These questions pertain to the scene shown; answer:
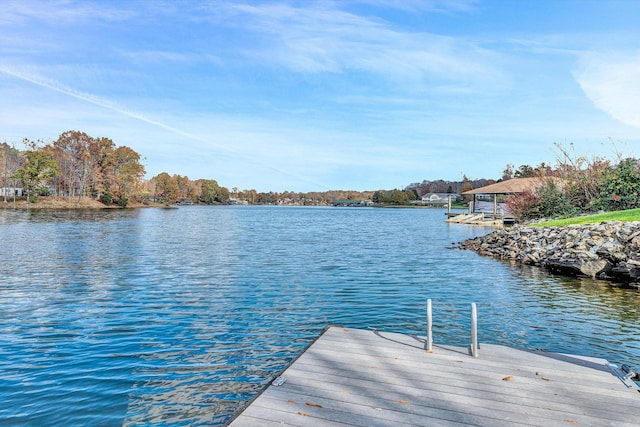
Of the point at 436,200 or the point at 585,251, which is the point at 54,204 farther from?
the point at 436,200

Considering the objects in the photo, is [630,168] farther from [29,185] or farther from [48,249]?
[29,185]

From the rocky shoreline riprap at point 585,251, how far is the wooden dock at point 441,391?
1110 centimetres

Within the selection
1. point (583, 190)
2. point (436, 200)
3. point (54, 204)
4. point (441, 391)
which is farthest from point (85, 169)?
point (436, 200)

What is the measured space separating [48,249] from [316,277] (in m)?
14.9

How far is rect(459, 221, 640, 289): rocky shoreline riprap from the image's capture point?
15137 mm

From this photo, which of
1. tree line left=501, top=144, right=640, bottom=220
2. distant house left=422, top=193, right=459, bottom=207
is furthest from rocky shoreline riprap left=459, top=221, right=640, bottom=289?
distant house left=422, top=193, right=459, bottom=207

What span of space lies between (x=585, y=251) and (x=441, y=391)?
595 inches

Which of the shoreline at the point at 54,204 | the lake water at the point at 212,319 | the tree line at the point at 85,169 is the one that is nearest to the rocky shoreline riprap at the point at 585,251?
the lake water at the point at 212,319

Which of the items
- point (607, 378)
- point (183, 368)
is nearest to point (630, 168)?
point (607, 378)

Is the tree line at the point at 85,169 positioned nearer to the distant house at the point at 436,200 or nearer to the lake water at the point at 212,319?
the lake water at the point at 212,319

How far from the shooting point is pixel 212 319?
10.0 meters

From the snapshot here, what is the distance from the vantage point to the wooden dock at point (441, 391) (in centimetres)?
414

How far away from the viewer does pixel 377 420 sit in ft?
13.4

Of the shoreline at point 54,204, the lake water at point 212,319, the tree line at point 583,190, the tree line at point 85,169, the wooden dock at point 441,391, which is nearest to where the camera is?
the wooden dock at point 441,391
